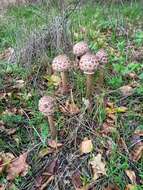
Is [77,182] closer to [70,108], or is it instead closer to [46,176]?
[46,176]

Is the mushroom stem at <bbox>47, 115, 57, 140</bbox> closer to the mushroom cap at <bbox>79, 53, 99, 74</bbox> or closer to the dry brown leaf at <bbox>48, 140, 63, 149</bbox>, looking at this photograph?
the dry brown leaf at <bbox>48, 140, 63, 149</bbox>

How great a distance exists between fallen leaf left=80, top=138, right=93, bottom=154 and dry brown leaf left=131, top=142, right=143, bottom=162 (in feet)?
1.08

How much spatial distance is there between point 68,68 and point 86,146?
Answer: 688mm

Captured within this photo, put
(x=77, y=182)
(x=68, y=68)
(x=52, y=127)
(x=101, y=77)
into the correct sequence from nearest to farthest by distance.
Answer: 1. (x=77, y=182)
2. (x=52, y=127)
3. (x=68, y=68)
4. (x=101, y=77)

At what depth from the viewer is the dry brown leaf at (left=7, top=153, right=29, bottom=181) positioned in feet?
9.63

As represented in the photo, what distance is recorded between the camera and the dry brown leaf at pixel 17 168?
2937 mm

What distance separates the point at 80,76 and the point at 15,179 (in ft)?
4.09

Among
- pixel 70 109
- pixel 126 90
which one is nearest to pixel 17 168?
pixel 70 109

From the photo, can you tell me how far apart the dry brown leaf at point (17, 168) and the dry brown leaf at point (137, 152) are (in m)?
0.82

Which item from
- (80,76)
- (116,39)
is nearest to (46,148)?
(80,76)

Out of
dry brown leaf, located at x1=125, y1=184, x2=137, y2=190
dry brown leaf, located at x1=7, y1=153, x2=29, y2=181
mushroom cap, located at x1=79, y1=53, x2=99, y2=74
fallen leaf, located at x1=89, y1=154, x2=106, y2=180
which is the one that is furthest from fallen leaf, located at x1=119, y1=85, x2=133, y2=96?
dry brown leaf, located at x1=7, y1=153, x2=29, y2=181

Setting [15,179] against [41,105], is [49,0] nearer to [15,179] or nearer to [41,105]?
[41,105]

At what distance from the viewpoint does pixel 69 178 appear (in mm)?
2941

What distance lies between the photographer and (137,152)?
9.90 ft
